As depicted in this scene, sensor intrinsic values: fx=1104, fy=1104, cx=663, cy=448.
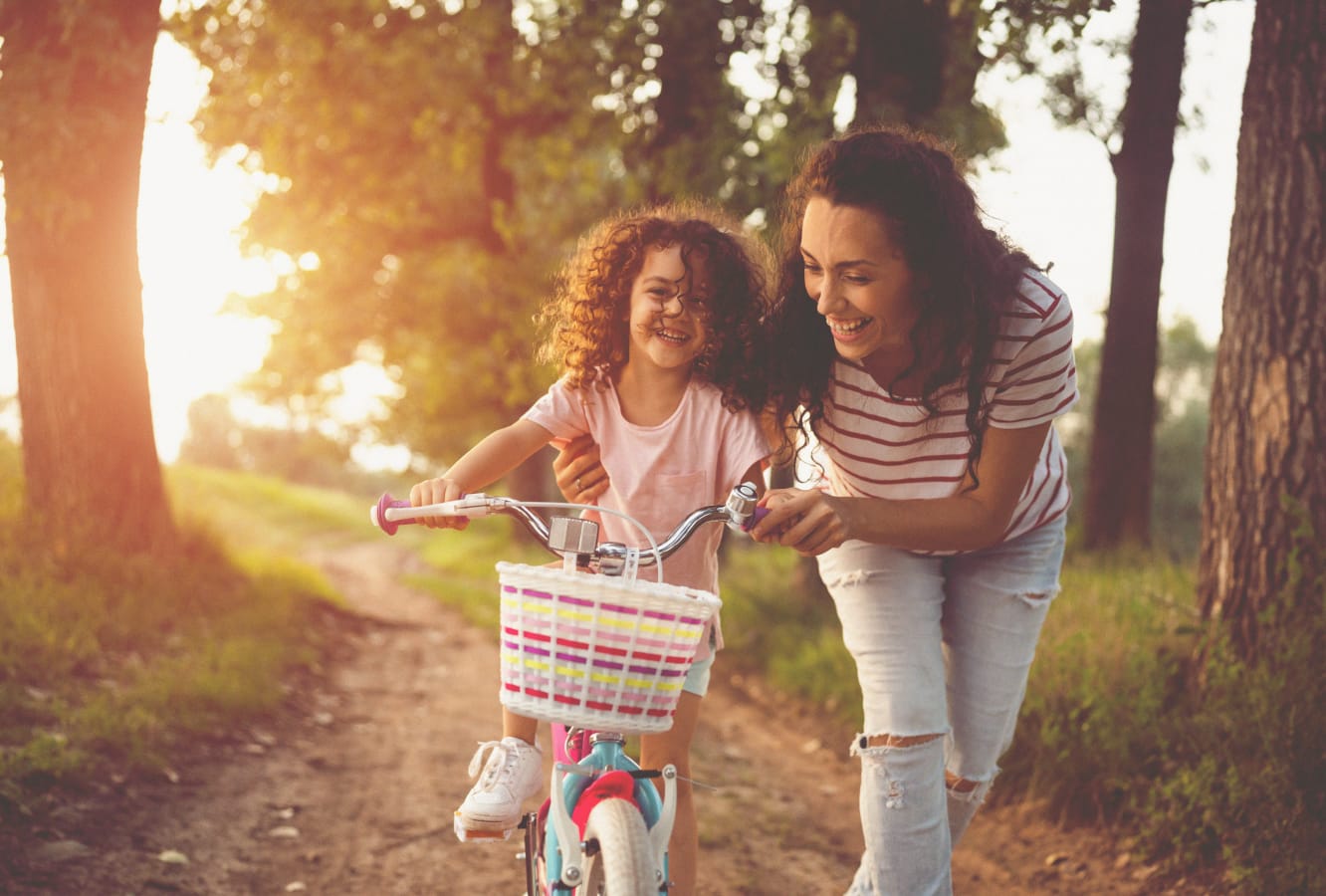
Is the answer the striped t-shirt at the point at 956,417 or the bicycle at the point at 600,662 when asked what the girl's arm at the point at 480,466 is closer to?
the bicycle at the point at 600,662

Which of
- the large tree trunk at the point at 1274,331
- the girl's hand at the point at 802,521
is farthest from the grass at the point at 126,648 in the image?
the large tree trunk at the point at 1274,331

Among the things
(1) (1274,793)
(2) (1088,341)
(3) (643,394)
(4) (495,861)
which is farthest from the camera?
(2) (1088,341)

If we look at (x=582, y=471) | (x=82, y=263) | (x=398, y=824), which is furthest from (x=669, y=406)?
(x=82, y=263)

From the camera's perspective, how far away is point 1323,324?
Result: 4.32 m

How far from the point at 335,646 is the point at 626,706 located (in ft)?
22.9

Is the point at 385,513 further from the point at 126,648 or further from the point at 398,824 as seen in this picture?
the point at 126,648

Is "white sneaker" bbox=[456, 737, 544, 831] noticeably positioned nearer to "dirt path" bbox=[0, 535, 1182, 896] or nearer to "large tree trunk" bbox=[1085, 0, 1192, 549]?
"dirt path" bbox=[0, 535, 1182, 896]

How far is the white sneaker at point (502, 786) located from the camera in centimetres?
259

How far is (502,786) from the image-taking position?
2650 mm

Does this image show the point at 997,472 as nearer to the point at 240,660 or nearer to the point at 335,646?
the point at 240,660

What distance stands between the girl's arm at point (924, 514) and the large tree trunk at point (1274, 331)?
226cm

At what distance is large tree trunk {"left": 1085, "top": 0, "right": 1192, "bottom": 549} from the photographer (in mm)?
8930

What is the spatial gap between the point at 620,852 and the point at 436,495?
0.95 metres

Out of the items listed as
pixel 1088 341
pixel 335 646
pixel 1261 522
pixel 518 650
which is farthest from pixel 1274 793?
pixel 1088 341
